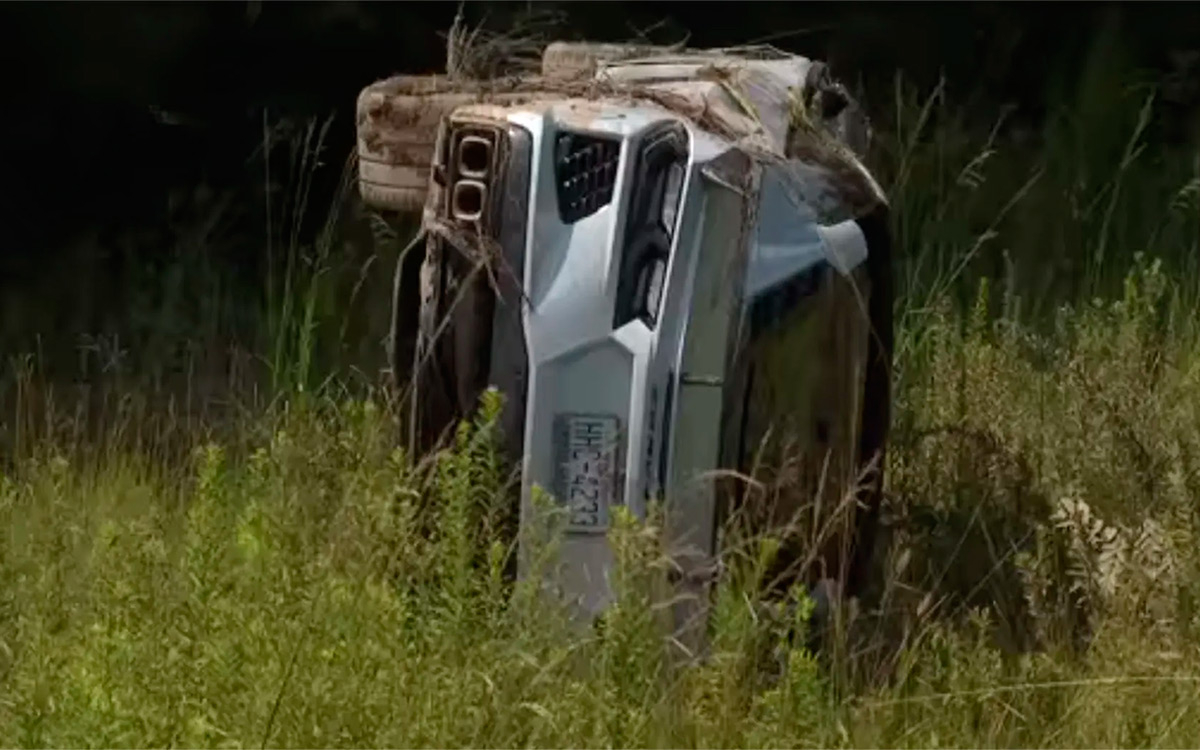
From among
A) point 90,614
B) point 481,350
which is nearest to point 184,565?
point 90,614

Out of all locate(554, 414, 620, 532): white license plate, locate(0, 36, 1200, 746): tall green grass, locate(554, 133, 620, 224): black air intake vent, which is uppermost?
locate(554, 133, 620, 224): black air intake vent

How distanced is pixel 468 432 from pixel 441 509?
0.14 metres

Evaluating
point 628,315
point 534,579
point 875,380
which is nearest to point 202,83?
point 875,380

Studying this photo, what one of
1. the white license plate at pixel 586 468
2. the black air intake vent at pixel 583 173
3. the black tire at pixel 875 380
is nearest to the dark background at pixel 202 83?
the black tire at pixel 875 380

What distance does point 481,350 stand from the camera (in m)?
3.69

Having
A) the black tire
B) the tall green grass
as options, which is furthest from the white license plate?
the black tire

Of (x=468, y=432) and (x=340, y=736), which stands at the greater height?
(x=468, y=432)

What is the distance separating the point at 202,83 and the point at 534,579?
357 centimetres

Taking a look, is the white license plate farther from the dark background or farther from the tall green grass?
the dark background

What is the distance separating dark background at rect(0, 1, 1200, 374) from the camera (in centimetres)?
634

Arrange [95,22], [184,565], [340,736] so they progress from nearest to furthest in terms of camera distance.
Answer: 1. [340,736]
2. [184,565]
3. [95,22]

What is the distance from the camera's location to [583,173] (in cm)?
370

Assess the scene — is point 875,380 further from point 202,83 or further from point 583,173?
point 202,83

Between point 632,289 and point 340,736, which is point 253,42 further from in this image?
point 340,736
